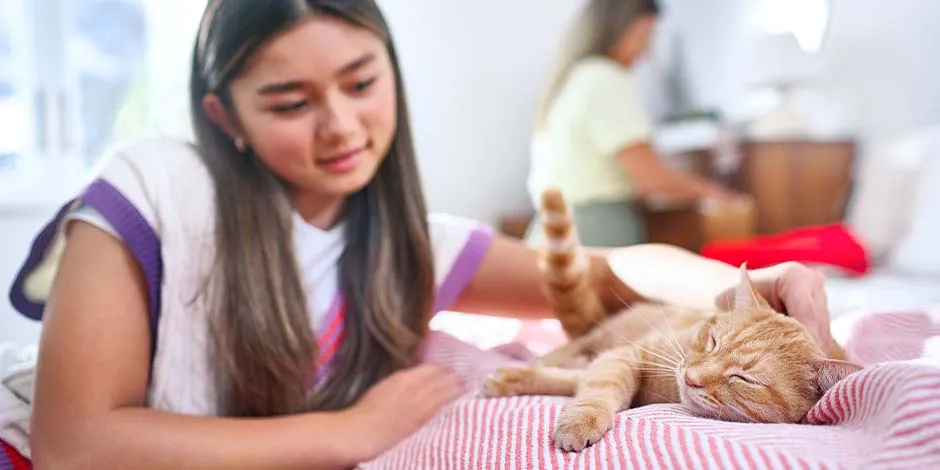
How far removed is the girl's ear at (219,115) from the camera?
2.23ft

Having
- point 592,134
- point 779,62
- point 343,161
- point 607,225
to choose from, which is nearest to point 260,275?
point 343,161

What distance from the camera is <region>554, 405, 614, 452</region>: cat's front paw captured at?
47cm

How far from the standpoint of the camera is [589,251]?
811 millimetres

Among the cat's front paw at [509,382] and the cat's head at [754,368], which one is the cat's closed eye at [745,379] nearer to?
the cat's head at [754,368]

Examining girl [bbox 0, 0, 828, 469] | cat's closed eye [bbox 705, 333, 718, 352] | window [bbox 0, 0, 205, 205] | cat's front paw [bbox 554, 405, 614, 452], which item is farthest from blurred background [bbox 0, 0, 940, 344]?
cat's front paw [bbox 554, 405, 614, 452]

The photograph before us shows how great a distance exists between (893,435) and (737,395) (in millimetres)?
122

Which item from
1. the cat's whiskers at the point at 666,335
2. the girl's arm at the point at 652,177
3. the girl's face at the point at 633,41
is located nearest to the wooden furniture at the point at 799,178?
the girl's arm at the point at 652,177

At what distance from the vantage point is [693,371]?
52 centimetres

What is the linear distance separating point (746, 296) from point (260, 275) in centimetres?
44

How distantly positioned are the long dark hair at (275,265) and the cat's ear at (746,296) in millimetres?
377

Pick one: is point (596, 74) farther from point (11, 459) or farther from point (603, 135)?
point (11, 459)

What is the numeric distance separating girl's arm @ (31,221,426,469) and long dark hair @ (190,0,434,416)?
0.08 meters

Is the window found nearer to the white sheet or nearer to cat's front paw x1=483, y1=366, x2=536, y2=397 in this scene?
cat's front paw x1=483, y1=366, x2=536, y2=397

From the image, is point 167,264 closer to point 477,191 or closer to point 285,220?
point 285,220
